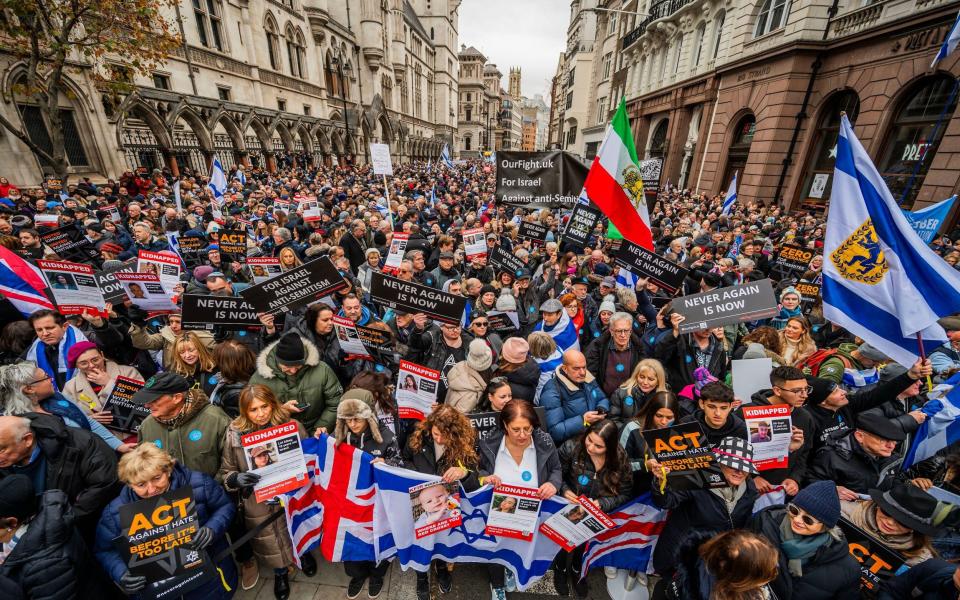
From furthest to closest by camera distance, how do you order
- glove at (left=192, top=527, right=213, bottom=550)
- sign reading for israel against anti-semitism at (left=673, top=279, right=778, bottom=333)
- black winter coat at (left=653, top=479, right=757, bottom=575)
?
sign reading for israel against anti-semitism at (left=673, top=279, right=778, bottom=333)
black winter coat at (left=653, top=479, right=757, bottom=575)
glove at (left=192, top=527, right=213, bottom=550)

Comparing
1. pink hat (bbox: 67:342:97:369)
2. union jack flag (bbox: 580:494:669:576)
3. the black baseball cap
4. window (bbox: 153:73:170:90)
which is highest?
window (bbox: 153:73:170:90)

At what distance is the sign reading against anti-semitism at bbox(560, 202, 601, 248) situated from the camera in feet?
23.3

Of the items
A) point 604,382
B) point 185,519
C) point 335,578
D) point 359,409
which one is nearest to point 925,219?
point 604,382

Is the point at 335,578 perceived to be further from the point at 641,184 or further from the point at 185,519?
the point at 641,184

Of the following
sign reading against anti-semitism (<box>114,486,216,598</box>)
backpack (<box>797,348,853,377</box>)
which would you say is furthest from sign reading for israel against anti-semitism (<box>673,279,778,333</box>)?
sign reading against anti-semitism (<box>114,486,216,598</box>)

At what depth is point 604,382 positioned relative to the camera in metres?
4.55

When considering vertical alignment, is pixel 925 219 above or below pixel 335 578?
above

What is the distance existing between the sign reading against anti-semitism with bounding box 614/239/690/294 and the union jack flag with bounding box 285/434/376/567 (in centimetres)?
426

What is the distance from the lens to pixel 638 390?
3.64 m

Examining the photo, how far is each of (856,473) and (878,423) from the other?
19.7 inches

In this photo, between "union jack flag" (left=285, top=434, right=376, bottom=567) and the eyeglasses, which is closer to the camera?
the eyeglasses

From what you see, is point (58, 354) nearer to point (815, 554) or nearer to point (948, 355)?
point (815, 554)

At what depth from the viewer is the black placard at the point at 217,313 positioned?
13.2 feet

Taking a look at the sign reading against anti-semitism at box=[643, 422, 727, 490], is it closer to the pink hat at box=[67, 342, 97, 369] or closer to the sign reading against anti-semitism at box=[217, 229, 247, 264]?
the pink hat at box=[67, 342, 97, 369]
